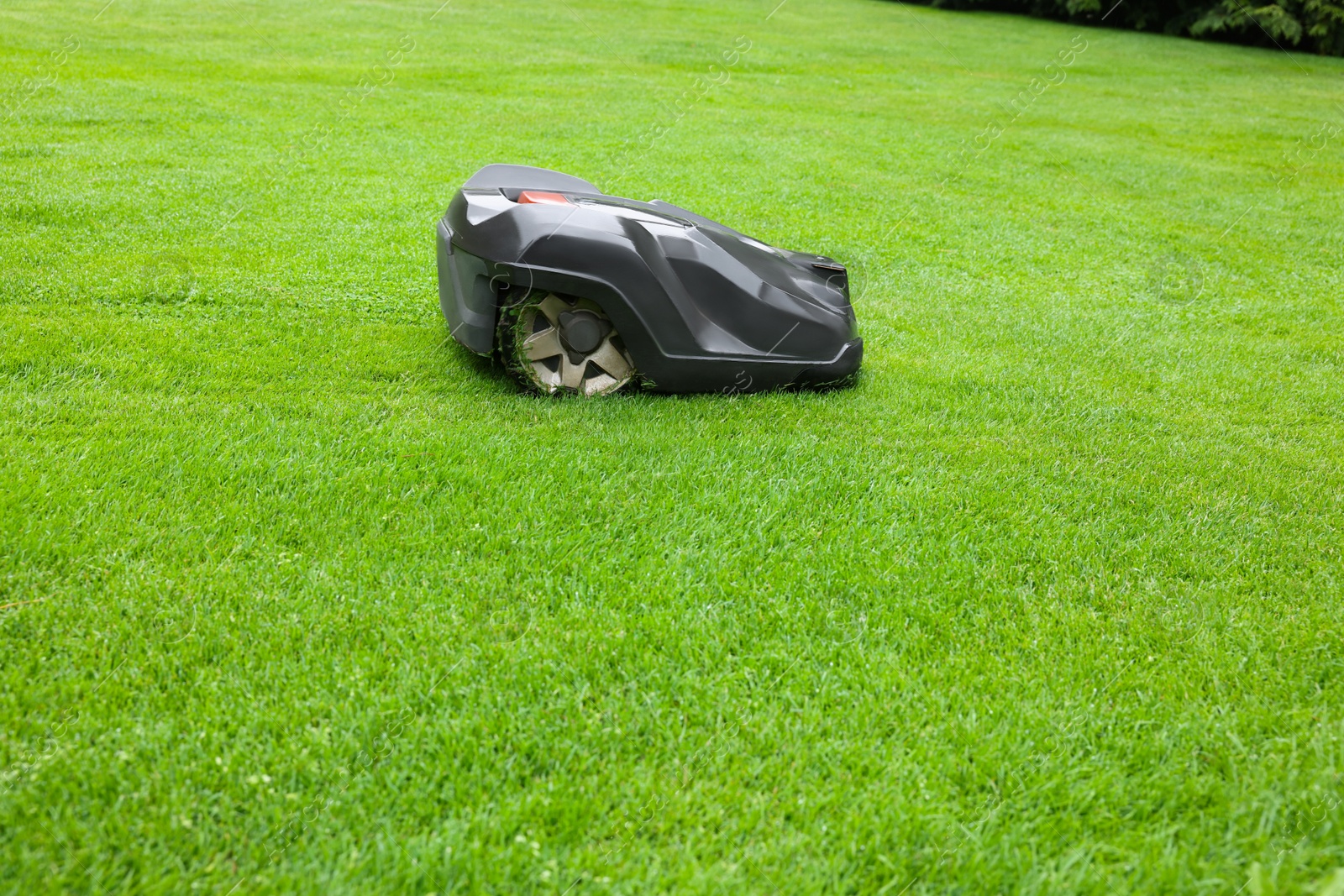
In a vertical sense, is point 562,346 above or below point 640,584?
above

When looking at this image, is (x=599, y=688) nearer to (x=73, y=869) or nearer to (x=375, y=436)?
(x=73, y=869)

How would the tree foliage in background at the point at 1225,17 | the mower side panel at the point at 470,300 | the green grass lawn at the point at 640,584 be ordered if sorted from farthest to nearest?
the tree foliage in background at the point at 1225,17 < the mower side panel at the point at 470,300 < the green grass lawn at the point at 640,584

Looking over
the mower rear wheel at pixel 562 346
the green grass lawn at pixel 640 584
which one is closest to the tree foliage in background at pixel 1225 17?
the green grass lawn at pixel 640 584

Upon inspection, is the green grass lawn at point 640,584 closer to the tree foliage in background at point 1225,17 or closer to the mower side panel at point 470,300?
the mower side panel at point 470,300

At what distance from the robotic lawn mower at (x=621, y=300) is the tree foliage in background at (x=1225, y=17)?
73.6 feet

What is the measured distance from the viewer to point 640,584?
2920 millimetres

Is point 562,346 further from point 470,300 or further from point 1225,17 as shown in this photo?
point 1225,17

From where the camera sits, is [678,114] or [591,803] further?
[678,114]

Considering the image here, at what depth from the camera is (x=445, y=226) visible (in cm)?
432

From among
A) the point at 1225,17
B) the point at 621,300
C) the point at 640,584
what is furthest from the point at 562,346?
the point at 1225,17

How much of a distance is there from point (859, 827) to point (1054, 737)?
619 millimetres

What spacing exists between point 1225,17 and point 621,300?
26798mm

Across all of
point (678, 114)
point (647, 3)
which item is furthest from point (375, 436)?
point (647, 3)

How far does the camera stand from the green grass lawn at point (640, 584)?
83.4 inches
